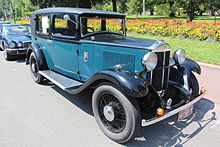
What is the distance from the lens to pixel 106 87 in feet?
11.4

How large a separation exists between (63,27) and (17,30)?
6.69 m

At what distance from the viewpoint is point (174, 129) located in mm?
3775

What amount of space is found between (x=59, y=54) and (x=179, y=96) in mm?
2781

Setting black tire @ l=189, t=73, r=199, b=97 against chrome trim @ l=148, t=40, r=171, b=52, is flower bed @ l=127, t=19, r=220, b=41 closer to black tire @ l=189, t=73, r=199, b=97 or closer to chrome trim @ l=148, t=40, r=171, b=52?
black tire @ l=189, t=73, r=199, b=97

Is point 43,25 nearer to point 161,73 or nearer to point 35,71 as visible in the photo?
point 35,71

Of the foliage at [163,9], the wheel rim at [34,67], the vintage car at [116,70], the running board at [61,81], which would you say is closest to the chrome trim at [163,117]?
the vintage car at [116,70]

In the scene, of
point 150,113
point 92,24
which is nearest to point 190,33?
point 92,24

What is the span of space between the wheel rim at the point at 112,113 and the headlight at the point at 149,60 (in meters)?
0.70

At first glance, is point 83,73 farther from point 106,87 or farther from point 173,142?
point 173,142

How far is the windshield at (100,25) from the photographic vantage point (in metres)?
4.48

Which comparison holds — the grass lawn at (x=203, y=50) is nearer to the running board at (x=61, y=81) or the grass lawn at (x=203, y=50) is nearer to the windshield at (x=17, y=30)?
the running board at (x=61, y=81)

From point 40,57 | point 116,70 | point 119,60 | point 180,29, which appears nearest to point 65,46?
point 40,57

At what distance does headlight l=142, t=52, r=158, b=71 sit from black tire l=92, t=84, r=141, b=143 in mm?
559

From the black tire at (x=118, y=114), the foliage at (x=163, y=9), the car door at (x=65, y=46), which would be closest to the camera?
the black tire at (x=118, y=114)
